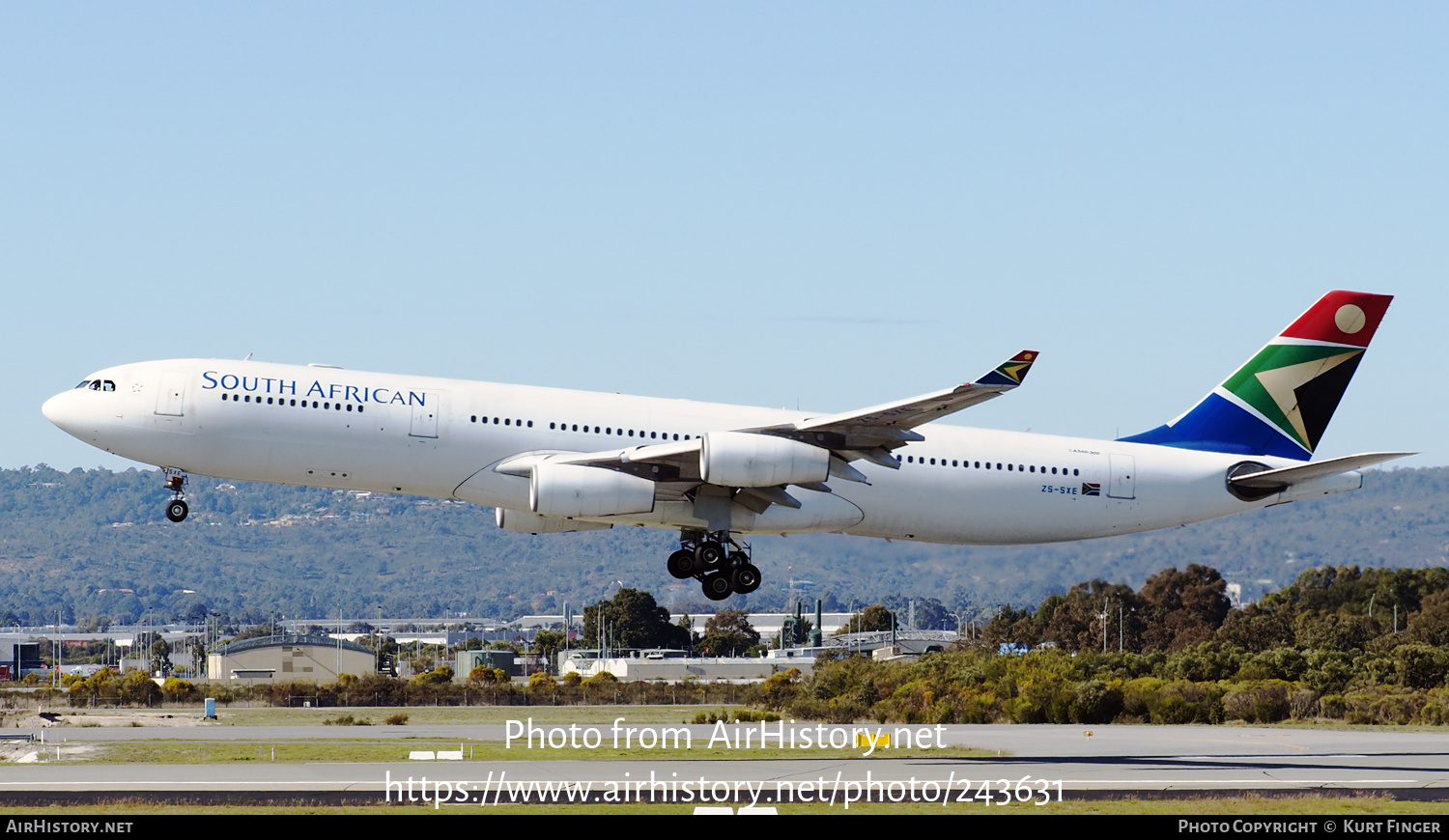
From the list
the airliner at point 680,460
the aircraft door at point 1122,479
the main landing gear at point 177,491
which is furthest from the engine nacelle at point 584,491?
the aircraft door at point 1122,479

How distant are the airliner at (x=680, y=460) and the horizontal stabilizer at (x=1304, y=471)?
0.19 ft

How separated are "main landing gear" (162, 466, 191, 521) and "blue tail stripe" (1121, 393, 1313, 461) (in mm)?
22062

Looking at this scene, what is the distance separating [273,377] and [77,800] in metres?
9.49

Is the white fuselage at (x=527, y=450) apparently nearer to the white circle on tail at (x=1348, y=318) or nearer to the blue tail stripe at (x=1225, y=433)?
the blue tail stripe at (x=1225, y=433)

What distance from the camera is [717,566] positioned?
3641 centimetres

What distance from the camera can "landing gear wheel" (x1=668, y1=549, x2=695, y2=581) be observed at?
3656cm

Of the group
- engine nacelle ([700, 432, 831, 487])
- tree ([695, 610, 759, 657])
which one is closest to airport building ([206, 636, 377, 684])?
tree ([695, 610, 759, 657])

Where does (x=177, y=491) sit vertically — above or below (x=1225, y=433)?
below

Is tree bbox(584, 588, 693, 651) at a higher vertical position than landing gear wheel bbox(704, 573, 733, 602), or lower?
lower

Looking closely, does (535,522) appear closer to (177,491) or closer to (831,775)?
(177,491)

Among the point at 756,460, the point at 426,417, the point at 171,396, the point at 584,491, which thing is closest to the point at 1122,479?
the point at 756,460

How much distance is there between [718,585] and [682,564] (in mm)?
941

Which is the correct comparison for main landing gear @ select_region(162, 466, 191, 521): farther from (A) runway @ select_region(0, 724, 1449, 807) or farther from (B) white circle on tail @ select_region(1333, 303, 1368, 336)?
(B) white circle on tail @ select_region(1333, 303, 1368, 336)
